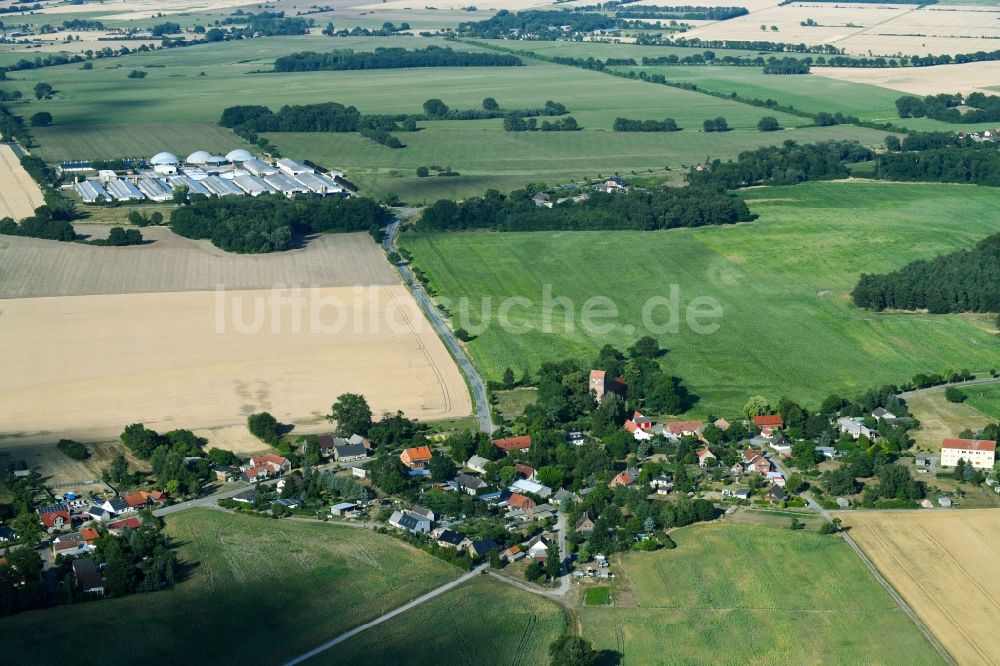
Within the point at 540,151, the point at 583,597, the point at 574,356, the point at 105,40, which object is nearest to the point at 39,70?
the point at 105,40

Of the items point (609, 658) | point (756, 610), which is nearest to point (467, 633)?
point (609, 658)

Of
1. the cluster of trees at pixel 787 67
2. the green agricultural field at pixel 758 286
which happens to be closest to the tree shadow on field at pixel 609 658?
the green agricultural field at pixel 758 286

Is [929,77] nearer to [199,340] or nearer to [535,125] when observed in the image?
[535,125]

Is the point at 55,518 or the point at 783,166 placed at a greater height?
the point at 55,518

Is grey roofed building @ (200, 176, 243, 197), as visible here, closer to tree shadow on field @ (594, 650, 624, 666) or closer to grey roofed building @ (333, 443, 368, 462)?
grey roofed building @ (333, 443, 368, 462)

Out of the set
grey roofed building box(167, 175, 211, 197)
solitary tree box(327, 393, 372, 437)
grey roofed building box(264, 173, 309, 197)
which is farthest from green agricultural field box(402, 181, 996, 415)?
grey roofed building box(167, 175, 211, 197)

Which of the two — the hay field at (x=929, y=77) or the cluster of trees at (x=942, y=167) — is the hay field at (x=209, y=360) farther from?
the hay field at (x=929, y=77)

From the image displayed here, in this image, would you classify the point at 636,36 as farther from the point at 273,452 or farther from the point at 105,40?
the point at 273,452

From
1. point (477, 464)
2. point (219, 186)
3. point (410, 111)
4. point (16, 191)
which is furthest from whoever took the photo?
point (410, 111)
